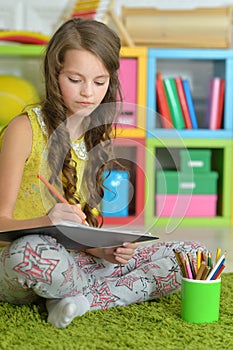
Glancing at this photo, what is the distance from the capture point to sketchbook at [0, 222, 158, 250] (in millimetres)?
1187

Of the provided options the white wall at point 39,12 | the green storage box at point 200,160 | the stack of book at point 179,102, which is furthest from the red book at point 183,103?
the white wall at point 39,12

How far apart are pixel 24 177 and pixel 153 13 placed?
164 centimetres

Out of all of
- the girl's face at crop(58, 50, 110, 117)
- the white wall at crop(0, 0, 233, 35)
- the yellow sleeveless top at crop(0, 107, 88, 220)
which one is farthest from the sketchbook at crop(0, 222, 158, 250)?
the white wall at crop(0, 0, 233, 35)

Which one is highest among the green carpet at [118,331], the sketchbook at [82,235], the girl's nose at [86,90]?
the girl's nose at [86,90]

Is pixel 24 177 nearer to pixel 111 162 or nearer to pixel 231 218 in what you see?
pixel 111 162

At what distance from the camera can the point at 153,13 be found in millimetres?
2893

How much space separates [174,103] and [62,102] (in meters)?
1.52

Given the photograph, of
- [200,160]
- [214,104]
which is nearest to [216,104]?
[214,104]

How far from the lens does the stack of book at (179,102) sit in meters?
2.88

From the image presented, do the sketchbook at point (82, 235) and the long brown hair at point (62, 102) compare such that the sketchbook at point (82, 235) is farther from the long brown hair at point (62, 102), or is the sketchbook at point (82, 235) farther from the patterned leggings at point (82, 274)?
the long brown hair at point (62, 102)

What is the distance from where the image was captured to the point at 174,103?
2.88 m

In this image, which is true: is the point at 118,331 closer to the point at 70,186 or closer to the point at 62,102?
the point at 70,186

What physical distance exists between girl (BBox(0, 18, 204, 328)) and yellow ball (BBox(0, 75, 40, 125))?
126cm

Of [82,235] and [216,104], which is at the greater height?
[216,104]
